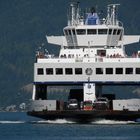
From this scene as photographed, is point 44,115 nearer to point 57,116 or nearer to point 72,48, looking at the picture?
point 57,116

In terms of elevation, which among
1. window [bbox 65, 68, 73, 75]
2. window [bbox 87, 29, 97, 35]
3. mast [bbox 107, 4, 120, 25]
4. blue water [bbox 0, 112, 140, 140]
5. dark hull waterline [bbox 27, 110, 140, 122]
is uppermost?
mast [bbox 107, 4, 120, 25]

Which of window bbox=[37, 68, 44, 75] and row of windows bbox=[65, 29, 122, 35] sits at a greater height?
row of windows bbox=[65, 29, 122, 35]

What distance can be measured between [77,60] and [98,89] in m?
3.66

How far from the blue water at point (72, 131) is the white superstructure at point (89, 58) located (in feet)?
A: 12.2

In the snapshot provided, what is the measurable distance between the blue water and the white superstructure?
3707 mm

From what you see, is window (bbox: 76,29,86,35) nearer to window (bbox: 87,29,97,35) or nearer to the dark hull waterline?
window (bbox: 87,29,97,35)

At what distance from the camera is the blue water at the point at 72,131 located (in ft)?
331

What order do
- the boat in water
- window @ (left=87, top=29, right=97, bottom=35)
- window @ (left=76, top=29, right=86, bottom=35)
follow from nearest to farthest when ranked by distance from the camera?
the boat in water < window @ (left=87, top=29, right=97, bottom=35) < window @ (left=76, top=29, right=86, bottom=35)

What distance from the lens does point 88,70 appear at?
11719 centimetres

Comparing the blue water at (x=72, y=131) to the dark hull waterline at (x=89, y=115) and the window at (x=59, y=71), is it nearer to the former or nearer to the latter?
the dark hull waterline at (x=89, y=115)

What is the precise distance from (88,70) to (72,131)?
11.8 meters

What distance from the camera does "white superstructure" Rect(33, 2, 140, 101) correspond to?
11719 cm

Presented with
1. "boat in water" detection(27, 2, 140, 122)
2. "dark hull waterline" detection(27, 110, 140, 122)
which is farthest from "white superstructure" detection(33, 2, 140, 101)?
"dark hull waterline" detection(27, 110, 140, 122)

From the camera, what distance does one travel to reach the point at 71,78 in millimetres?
117500
